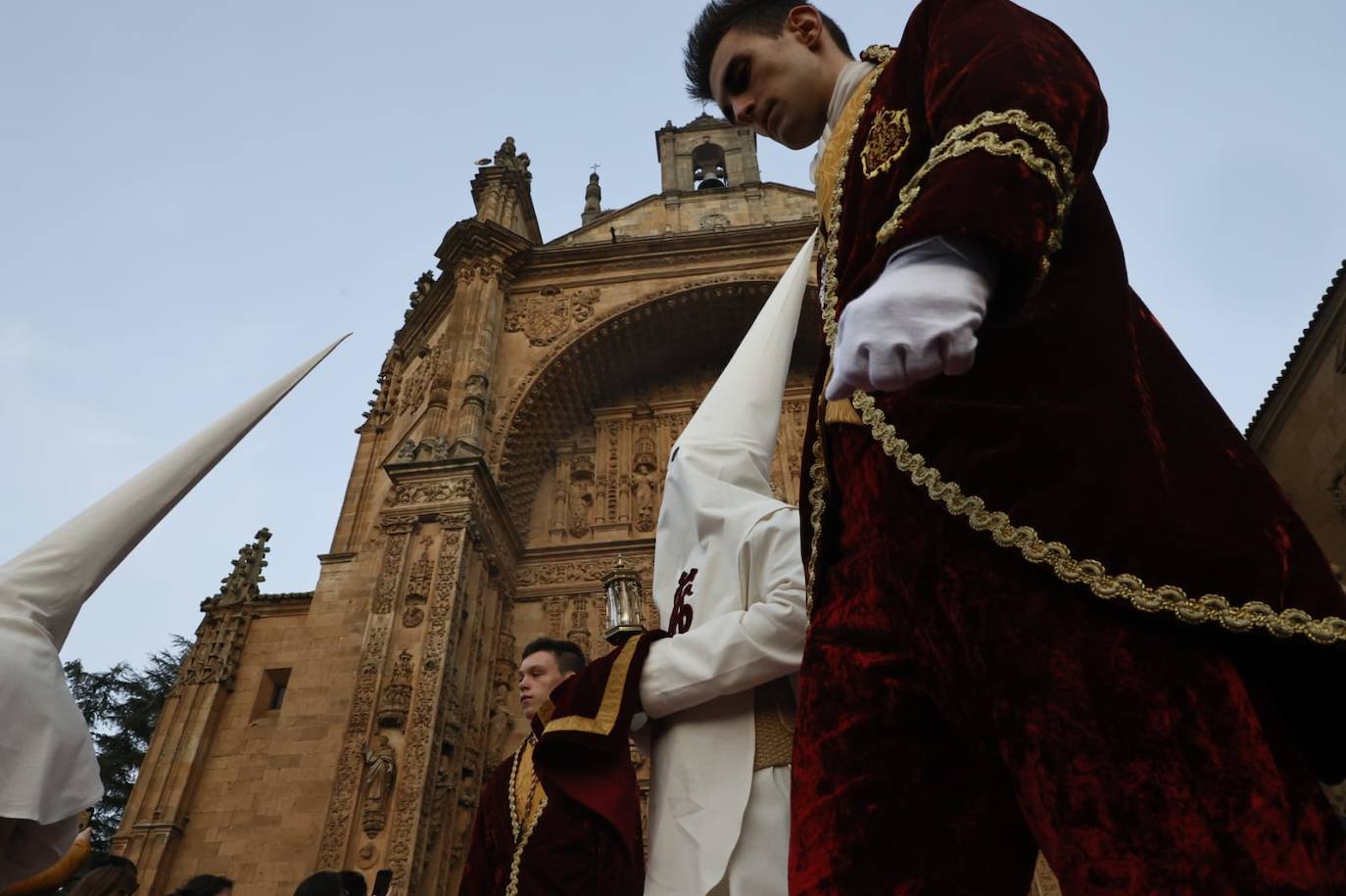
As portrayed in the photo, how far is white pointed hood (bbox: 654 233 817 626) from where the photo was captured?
2562mm

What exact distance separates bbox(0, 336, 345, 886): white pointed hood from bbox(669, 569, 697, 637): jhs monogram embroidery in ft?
4.07

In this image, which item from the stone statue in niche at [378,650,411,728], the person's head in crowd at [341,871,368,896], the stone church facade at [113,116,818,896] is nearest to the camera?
the person's head in crowd at [341,871,368,896]

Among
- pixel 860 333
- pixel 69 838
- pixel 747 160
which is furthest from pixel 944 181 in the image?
pixel 747 160

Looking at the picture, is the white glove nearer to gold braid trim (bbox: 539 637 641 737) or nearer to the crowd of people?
gold braid trim (bbox: 539 637 641 737)

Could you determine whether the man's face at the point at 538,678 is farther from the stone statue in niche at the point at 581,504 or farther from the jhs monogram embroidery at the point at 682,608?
the stone statue in niche at the point at 581,504

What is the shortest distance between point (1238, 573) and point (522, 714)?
33.1 ft

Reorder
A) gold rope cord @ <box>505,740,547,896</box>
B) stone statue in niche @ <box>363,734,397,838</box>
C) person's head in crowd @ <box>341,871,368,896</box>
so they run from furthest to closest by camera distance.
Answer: stone statue in niche @ <box>363,734,397,838</box>
person's head in crowd @ <box>341,871,368,896</box>
gold rope cord @ <box>505,740,547,896</box>

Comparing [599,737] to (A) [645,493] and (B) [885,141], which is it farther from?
(A) [645,493]

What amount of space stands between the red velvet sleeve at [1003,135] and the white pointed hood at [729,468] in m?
1.25

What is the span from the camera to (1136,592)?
984mm

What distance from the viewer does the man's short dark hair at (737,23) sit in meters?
1.86

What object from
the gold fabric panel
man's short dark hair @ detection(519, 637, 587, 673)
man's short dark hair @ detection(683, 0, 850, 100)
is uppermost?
man's short dark hair @ detection(683, 0, 850, 100)

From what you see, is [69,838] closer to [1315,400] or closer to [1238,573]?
[1238,573]

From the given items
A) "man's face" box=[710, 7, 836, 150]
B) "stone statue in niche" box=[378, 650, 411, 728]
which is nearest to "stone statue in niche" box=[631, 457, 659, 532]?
"stone statue in niche" box=[378, 650, 411, 728]
